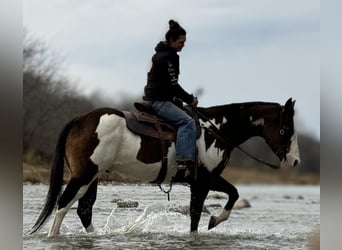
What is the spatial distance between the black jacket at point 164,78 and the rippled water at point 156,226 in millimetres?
502

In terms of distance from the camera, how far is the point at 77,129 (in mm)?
2885

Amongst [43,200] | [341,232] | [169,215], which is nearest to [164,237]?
[169,215]

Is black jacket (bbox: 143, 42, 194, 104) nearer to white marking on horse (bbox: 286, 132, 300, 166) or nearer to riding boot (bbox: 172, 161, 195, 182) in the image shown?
riding boot (bbox: 172, 161, 195, 182)

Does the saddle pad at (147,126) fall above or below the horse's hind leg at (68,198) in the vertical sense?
above

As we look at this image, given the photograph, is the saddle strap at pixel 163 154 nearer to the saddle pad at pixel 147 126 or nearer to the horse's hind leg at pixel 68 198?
the saddle pad at pixel 147 126

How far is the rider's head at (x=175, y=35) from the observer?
115 inches

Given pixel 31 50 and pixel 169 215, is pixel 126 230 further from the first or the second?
pixel 31 50

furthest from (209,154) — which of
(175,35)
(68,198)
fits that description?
(68,198)

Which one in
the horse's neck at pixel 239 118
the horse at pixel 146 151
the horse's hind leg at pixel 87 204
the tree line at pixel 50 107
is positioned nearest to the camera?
the tree line at pixel 50 107

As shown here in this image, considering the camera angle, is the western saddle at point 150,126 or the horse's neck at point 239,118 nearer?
the western saddle at point 150,126

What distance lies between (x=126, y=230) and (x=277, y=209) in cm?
132

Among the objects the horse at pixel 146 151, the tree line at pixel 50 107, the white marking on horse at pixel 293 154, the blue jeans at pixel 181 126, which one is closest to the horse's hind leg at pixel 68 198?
the horse at pixel 146 151

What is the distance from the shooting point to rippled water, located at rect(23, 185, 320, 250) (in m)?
2.87

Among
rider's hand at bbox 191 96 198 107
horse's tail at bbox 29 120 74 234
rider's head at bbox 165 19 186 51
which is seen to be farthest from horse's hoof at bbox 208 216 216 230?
rider's head at bbox 165 19 186 51
